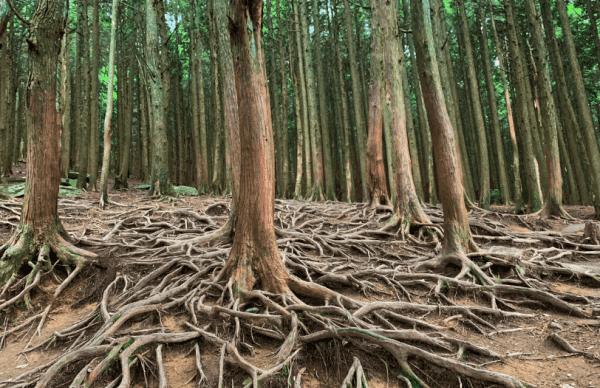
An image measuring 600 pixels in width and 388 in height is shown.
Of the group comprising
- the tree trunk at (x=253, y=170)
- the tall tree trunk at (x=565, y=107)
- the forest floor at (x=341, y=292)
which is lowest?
the forest floor at (x=341, y=292)

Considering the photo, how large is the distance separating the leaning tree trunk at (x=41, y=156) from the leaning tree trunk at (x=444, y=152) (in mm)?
5114

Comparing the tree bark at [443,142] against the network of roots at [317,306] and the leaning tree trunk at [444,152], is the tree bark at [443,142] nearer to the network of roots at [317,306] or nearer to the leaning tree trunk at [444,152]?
the leaning tree trunk at [444,152]

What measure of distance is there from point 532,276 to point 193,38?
14952 millimetres

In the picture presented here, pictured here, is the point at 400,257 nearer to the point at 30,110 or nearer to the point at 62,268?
the point at 62,268

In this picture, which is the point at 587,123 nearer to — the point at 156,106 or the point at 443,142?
the point at 443,142

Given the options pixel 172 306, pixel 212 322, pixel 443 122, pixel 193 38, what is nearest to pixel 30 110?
pixel 172 306

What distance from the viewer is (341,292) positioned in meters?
3.86

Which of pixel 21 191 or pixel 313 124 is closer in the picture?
pixel 21 191

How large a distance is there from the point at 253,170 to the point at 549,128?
9093 mm

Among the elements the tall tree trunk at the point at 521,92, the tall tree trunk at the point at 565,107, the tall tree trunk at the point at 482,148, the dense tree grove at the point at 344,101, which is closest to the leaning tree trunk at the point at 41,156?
the dense tree grove at the point at 344,101

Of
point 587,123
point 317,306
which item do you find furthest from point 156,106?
point 587,123

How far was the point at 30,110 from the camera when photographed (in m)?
4.38

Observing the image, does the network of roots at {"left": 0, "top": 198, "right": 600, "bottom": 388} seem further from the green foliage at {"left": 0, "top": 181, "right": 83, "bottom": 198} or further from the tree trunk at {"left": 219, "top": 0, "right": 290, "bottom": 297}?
the green foliage at {"left": 0, "top": 181, "right": 83, "bottom": 198}

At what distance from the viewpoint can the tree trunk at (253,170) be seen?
3.05 m
